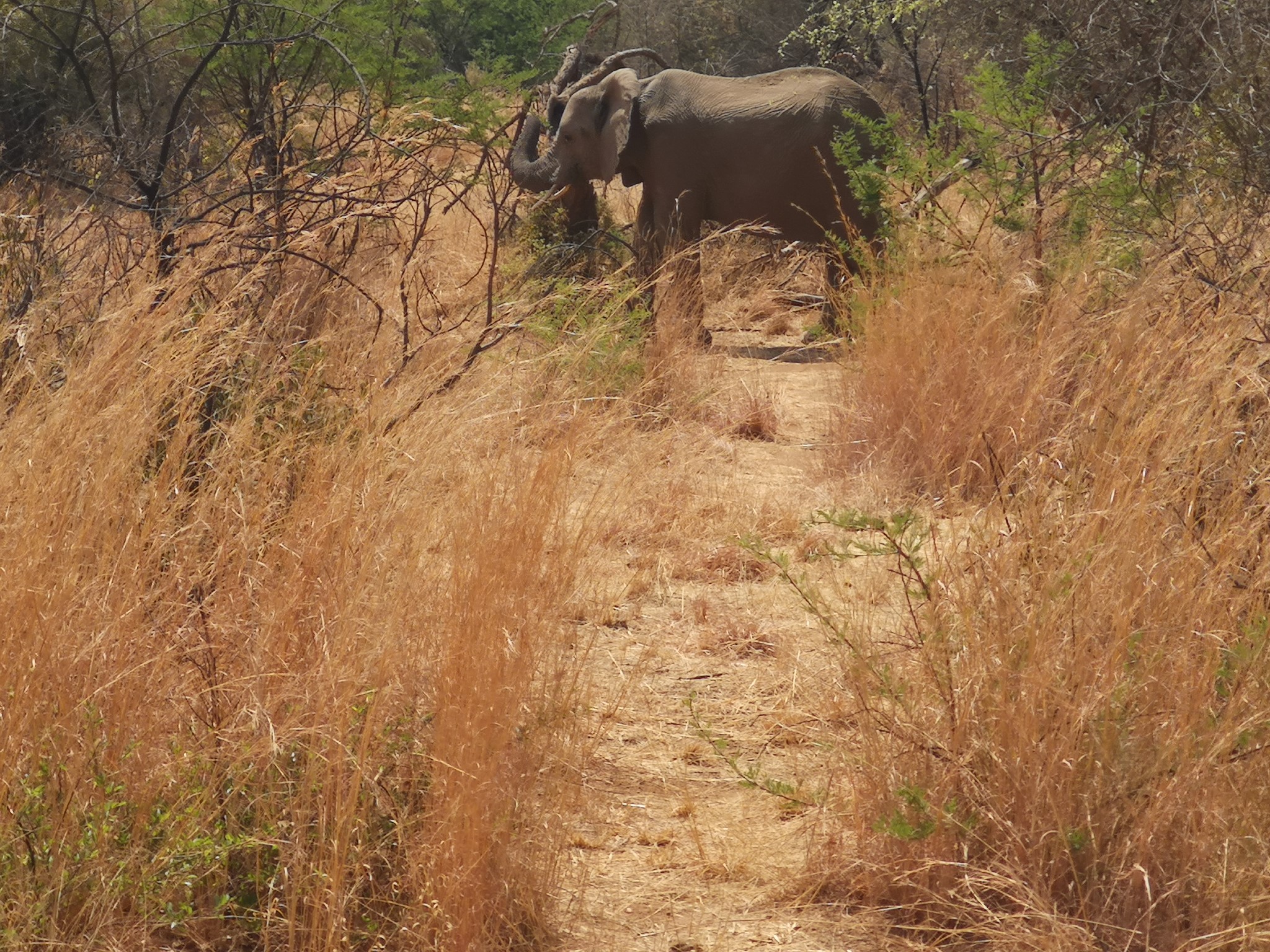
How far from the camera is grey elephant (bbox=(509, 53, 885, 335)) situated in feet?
26.5

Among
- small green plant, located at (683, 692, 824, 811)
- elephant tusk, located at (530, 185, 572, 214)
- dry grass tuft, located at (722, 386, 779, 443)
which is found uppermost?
elephant tusk, located at (530, 185, 572, 214)

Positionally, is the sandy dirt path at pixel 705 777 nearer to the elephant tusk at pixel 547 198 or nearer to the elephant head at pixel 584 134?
the elephant tusk at pixel 547 198

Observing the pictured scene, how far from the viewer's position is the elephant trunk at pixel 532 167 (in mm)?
8766

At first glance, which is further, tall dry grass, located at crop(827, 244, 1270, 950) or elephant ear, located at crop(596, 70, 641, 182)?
elephant ear, located at crop(596, 70, 641, 182)

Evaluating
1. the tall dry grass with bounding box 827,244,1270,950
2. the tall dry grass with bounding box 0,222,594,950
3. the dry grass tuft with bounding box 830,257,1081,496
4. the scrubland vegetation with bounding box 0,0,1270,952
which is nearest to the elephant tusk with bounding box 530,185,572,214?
the dry grass tuft with bounding box 830,257,1081,496

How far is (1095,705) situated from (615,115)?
6.43 m

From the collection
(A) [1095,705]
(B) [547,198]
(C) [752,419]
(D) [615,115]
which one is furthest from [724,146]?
(A) [1095,705]

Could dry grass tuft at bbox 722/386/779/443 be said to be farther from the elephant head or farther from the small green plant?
the small green plant

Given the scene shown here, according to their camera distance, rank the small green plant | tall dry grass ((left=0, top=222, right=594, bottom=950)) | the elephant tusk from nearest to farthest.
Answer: tall dry grass ((left=0, top=222, right=594, bottom=950)), the small green plant, the elephant tusk

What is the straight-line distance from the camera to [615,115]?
8.20 meters

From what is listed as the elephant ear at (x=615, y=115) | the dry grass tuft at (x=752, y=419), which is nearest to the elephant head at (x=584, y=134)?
the elephant ear at (x=615, y=115)

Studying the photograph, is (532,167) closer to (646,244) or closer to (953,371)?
(646,244)

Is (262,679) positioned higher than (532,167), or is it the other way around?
(262,679)

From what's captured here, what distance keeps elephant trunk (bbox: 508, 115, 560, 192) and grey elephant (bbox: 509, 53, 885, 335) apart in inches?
11.7
